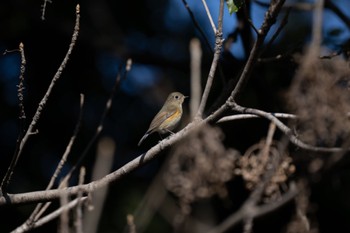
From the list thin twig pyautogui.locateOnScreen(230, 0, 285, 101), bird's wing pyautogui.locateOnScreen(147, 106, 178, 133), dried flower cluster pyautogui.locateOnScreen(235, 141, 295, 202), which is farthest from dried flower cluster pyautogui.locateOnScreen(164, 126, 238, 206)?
bird's wing pyautogui.locateOnScreen(147, 106, 178, 133)

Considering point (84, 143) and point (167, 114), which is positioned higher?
point (167, 114)

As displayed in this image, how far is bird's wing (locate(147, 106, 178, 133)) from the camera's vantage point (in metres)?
6.60

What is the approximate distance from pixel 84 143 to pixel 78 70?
1203 mm

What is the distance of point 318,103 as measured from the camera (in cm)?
200

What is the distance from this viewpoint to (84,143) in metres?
7.57

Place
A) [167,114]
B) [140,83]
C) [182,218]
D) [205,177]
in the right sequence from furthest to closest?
[140,83] < [167,114] < [205,177] < [182,218]

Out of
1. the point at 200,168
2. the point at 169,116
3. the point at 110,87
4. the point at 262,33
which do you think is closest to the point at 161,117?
the point at 169,116

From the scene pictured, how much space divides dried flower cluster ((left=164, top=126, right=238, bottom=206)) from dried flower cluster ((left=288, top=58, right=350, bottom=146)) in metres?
0.29

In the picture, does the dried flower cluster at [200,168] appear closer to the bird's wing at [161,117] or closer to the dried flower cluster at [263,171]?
the dried flower cluster at [263,171]

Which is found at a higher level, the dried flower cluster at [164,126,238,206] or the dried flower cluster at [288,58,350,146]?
the dried flower cluster at [288,58,350,146]

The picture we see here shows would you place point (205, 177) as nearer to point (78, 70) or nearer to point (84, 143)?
point (84, 143)

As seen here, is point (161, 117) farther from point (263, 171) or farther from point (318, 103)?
point (318, 103)

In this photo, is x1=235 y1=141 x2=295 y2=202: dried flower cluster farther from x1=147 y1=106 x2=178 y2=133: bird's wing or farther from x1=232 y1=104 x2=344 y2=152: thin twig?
x1=147 y1=106 x2=178 y2=133: bird's wing

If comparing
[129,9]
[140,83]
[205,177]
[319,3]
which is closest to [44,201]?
[205,177]
